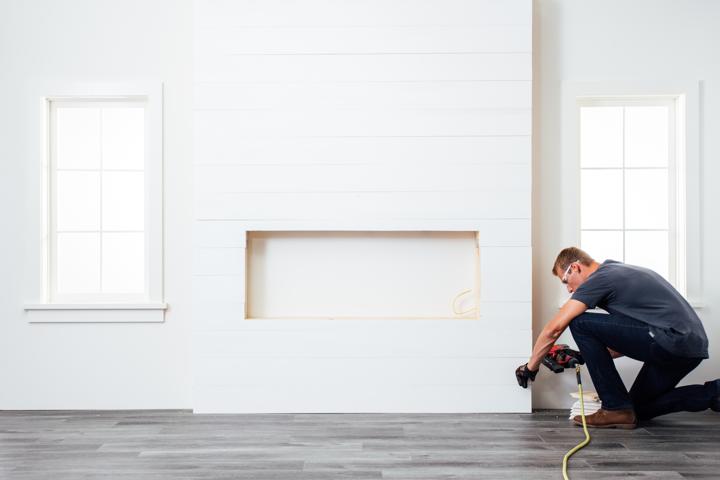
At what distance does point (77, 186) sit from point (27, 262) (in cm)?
52

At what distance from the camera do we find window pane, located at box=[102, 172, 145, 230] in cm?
349

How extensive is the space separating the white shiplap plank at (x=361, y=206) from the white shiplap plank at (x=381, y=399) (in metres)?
0.87

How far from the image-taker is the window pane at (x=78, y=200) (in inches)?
137

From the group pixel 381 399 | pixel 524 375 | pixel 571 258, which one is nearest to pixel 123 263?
pixel 381 399

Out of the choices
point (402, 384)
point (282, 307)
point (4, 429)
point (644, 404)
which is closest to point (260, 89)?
point (282, 307)

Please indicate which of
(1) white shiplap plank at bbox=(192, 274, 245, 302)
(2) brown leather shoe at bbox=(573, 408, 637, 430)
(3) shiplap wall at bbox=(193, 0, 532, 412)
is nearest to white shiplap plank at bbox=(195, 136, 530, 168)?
(3) shiplap wall at bbox=(193, 0, 532, 412)

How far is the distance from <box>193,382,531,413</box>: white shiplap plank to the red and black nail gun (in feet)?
0.67

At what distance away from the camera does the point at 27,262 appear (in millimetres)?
3359

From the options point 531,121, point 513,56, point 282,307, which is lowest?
point 282,307

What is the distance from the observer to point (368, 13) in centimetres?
Result: 323

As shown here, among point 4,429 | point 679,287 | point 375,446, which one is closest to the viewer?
point 375,446

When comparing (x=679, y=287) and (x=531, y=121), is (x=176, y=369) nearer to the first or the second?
(x=531, y=121)

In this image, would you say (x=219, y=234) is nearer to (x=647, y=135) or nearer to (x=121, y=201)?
(x=121, y=201)

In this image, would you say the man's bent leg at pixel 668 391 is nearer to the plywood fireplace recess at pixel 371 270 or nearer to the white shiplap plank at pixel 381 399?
the white shiplap plank at pixel 381 399
